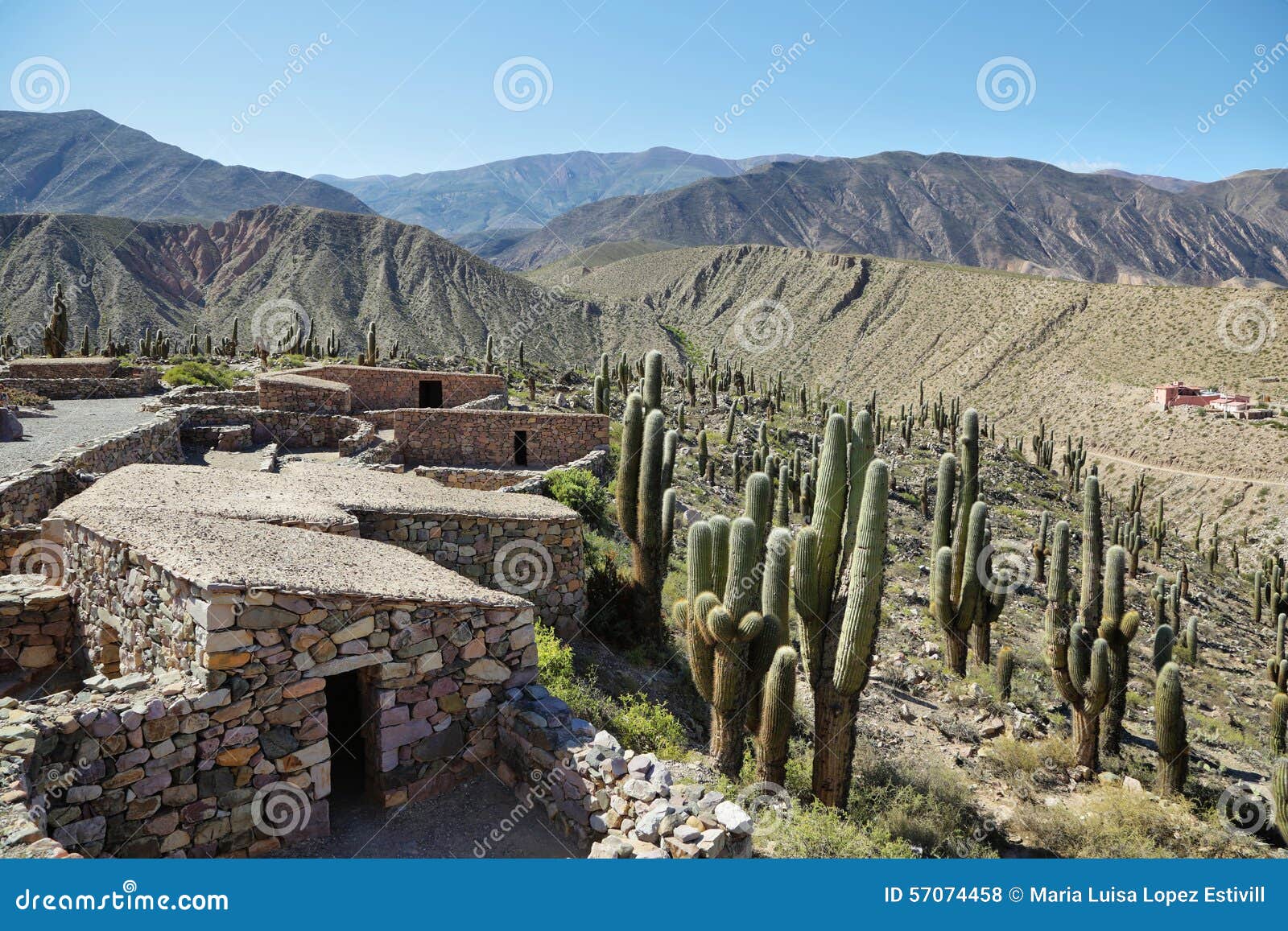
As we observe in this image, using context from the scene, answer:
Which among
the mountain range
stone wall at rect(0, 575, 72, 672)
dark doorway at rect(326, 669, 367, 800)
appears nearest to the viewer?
dark doorway at rect(326, 669, 367, 800)

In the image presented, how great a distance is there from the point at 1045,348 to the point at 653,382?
60.4 m

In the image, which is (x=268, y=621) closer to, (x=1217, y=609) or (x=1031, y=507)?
(x=1217, y=609)

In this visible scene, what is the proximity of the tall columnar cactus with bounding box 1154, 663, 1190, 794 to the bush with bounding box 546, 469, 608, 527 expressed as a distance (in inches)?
363

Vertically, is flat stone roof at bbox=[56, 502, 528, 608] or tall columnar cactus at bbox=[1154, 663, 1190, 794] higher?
flat stone roof at bbox=[56, 502, 528, 608]

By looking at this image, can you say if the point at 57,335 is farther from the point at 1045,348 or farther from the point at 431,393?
the point at 1045,348

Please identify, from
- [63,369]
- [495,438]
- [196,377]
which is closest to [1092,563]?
[495,438]

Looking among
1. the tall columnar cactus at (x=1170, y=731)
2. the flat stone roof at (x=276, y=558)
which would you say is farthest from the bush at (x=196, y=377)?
the tall columnar cactus at (x=1170, y=731)

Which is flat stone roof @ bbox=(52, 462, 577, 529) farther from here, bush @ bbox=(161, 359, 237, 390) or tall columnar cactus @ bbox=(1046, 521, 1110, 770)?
bush @ bbox=(161, 359, 237, 390)

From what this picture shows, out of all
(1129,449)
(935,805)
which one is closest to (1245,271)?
(1129,449)

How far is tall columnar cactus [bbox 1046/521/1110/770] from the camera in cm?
1284

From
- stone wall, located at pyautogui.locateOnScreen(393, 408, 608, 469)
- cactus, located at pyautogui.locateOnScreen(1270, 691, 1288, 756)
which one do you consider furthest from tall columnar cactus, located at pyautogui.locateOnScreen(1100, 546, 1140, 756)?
stone wall, located at pyautogui.locateOnScreen(393, 408, 608, 469)

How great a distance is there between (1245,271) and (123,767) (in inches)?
9738

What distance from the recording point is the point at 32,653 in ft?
22.5

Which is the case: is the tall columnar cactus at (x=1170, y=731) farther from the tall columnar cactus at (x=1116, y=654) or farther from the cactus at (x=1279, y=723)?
the cactus at (x=1279, y=723)
